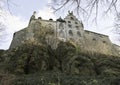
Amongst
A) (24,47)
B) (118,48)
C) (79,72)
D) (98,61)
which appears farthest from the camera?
(118,48)

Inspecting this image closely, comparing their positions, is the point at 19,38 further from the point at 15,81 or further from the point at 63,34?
the point at 15,81

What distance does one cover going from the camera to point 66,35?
40969mm

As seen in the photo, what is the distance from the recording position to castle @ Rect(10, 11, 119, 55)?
3928 cm

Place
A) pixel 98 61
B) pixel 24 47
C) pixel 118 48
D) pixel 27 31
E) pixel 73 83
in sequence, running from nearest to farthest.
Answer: pixel 73 83 < pixel 98 61 < pixel 24 47 < pixel 27 31 < pixel 118 48

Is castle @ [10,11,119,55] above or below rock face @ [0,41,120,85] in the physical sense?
above

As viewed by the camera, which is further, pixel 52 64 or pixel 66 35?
pixel 66 35

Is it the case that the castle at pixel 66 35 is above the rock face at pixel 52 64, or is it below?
above

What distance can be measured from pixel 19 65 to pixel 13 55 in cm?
389

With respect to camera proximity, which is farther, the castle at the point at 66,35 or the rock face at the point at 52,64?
the castle at the point at 66,35

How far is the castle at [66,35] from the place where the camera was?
3928cm

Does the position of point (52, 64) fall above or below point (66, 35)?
below

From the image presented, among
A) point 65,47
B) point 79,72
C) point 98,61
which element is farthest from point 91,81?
point 65,47

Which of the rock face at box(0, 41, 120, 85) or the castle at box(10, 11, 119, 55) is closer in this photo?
the rock face at box(0, 41, 120, 85)

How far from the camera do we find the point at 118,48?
46.2m
